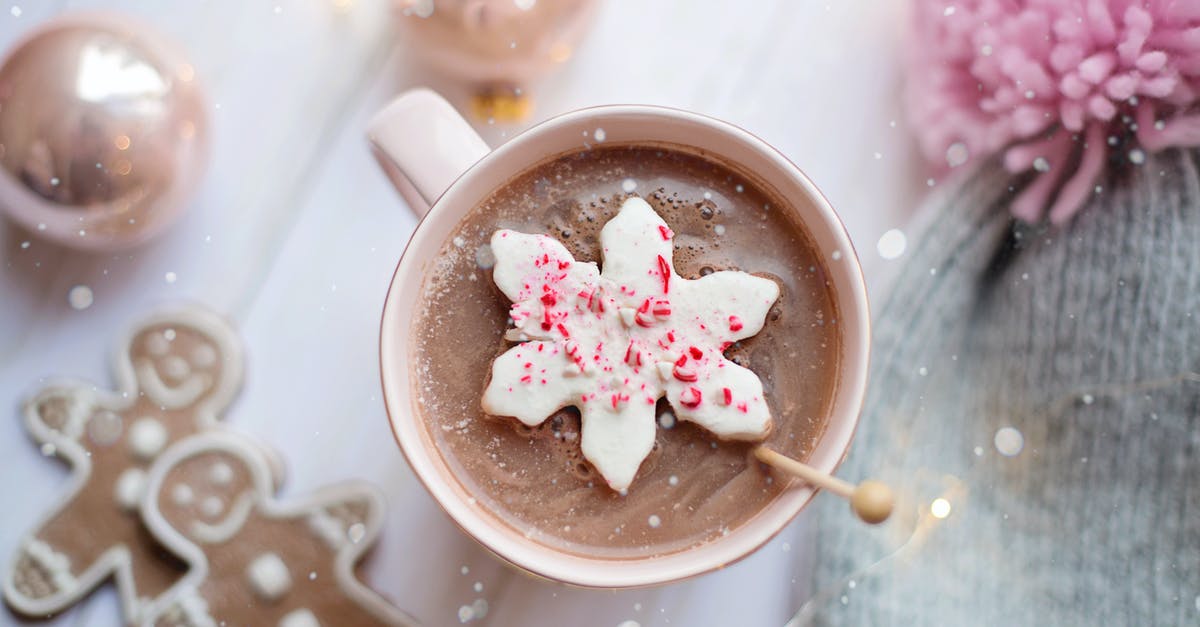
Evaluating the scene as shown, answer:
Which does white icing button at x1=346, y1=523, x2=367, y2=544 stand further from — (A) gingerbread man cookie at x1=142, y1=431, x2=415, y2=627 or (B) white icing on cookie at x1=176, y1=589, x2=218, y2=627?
(B) white icing on cookie at x1=176, y1=589, x2=218, y2=627

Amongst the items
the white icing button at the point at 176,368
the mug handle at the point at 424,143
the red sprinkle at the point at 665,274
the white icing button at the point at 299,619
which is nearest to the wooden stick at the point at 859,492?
the red sprinkle at the point at 665,274

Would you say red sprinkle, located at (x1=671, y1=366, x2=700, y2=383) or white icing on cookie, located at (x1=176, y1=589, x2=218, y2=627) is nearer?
red sprinkle, located at (x1=671, y1=366, x2=700, y2=383)

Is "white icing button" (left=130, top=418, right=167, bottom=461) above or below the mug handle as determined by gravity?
below

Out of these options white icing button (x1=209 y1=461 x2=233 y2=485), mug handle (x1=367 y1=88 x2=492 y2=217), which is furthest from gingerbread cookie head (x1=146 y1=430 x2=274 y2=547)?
mug handle (x1=367 y1=88 x2=492 y2=217)

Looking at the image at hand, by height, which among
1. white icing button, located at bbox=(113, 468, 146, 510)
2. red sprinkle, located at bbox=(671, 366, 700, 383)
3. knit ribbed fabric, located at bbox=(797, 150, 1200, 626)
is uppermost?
red sprinkle, located at bbox=(671, 366, 700, 383)

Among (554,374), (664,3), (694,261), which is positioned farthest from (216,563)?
(664,3)

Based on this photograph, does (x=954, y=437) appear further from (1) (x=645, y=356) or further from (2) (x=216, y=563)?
(2) (x=216, y=563)
